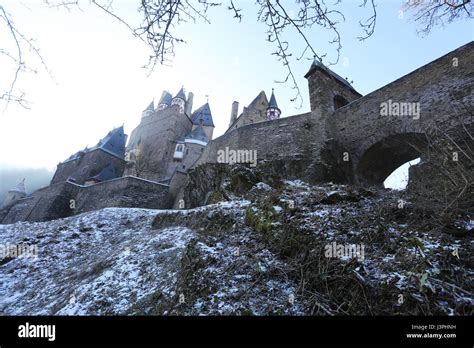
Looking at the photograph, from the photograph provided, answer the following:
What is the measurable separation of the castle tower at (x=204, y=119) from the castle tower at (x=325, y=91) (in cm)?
2567

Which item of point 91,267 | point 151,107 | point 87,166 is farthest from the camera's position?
point 151,107

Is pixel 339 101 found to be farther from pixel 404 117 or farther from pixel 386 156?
pixel 404 117

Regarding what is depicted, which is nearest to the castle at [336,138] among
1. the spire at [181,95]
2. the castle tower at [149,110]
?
the castle tower at [149,110]

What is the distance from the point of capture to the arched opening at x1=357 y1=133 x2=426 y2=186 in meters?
9.42

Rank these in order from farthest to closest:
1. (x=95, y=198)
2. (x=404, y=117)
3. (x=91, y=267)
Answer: (x=95, y=198) < (x=404, y=117) < (x=91, y=267)

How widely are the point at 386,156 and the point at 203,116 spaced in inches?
1245

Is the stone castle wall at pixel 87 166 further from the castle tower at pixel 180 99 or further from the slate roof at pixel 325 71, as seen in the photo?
the slate roof at pixel 325 71

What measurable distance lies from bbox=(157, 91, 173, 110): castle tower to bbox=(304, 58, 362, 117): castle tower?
32.0 m

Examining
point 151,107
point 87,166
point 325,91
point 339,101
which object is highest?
point 151,107

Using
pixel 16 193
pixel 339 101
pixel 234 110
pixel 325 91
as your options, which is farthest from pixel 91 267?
pixel 16 193

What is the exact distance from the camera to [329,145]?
1097 cm

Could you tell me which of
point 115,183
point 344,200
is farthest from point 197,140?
point 344,200

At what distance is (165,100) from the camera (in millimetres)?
41906
